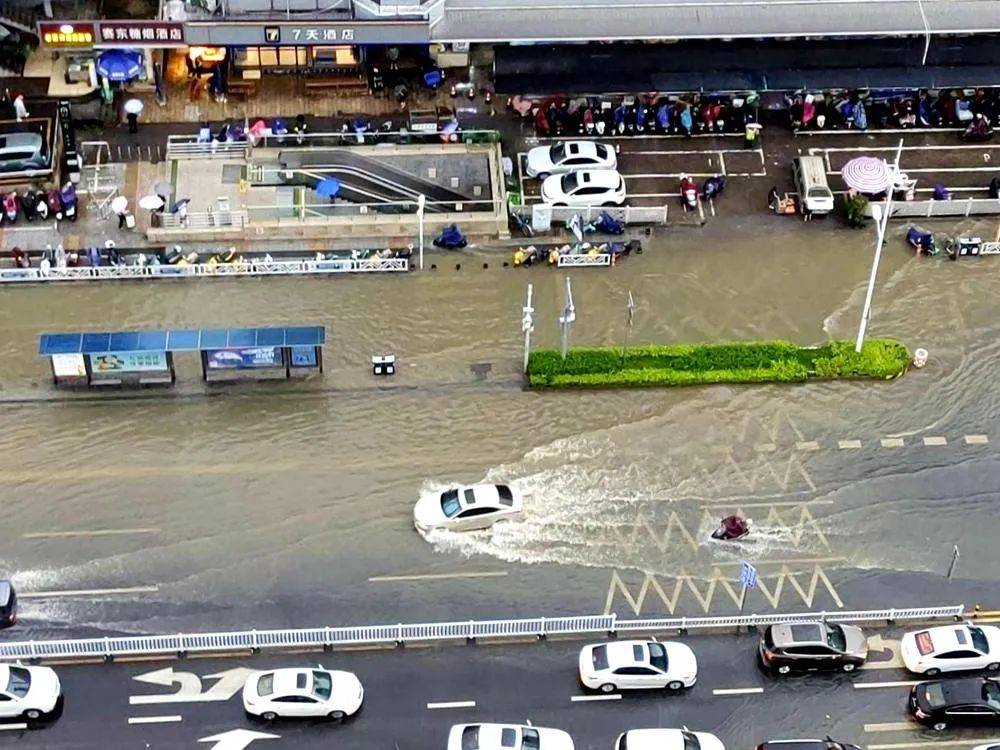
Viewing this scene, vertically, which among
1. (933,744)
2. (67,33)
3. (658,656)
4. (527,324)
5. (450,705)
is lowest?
(933,744)

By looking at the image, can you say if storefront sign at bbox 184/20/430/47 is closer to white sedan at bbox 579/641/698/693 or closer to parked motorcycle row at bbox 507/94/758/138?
parked motorcycle row at bbox 507/94/758/138

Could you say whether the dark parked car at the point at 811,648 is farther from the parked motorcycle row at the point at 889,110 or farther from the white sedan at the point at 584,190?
the parked motorcycle row at the point at 889,110

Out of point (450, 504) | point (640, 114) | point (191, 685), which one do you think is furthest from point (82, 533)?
point (640, 114)

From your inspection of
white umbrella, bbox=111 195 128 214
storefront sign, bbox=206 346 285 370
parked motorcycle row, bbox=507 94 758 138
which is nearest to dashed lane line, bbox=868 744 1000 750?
storefront sign, bbox=206 346 285 370

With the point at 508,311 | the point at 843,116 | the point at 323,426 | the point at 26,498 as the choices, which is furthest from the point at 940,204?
the point at 26,498

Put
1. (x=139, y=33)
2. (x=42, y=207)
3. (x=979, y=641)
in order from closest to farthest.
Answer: (x=979, y=641), (x=42, y=207), (x=139, y=33)

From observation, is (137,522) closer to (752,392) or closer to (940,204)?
(752,392)

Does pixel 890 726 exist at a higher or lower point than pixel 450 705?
lower

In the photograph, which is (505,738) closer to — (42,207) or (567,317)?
(567,317)
